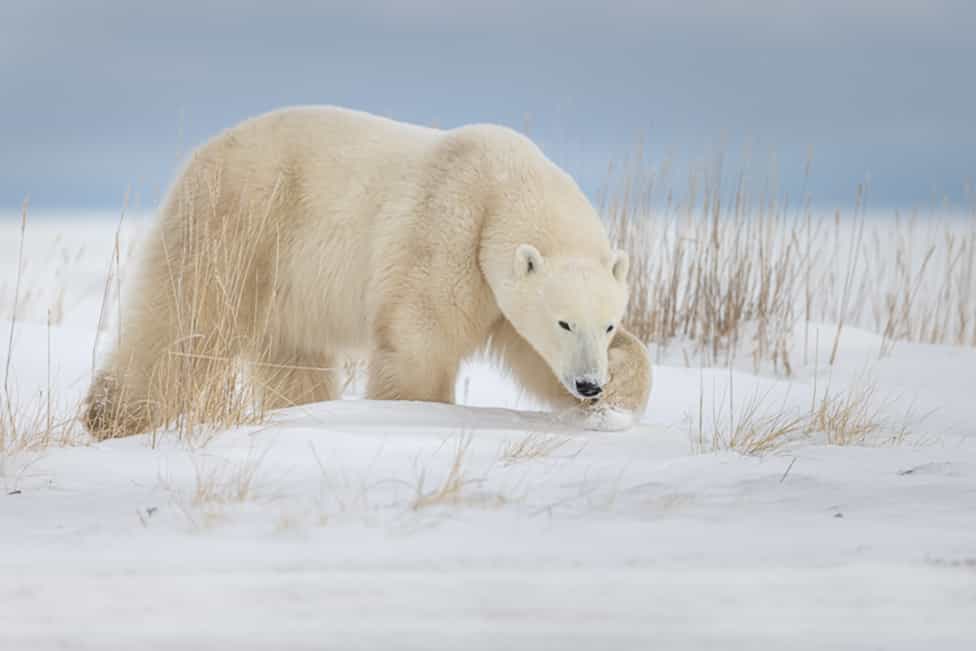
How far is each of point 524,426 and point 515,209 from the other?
96 cm

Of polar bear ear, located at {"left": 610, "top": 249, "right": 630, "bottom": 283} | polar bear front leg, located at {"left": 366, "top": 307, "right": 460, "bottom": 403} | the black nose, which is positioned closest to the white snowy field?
the black nose

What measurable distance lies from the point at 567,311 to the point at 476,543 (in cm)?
202

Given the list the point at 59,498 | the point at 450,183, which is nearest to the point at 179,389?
the point at 59,498

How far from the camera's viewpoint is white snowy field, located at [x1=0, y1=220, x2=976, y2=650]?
7.39 feet

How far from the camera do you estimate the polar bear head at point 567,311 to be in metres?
4.48

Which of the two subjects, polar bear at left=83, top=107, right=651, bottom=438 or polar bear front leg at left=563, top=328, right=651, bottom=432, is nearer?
polar bear at left=83, top=107, right=651, bottom=438

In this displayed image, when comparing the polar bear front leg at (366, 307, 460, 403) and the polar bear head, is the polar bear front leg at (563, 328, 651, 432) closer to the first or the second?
the polar bear head

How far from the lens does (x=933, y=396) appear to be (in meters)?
7.21

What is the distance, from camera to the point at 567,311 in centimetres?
457

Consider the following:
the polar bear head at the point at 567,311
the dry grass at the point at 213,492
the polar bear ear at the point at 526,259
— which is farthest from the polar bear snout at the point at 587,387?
the dry grass at the point at 213,492

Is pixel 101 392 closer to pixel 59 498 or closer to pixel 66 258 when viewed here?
pixel 59 498

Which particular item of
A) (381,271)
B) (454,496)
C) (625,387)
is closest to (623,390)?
(625,387)

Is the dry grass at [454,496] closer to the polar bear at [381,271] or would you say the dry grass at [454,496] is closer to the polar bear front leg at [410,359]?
the polar bear at [381,271]

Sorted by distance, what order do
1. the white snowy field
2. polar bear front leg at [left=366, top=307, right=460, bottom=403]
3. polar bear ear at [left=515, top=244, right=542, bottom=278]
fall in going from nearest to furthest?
1. the white snowy field
2. polar bear ear at [left=515, top=244, right=542, bottom=278]
3. polar bear front leg at [left=366, top=307, right=460, bottom=403]
